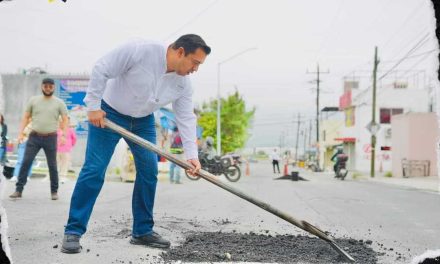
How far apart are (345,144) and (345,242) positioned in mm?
47074

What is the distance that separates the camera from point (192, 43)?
3.33m

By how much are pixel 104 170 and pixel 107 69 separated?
2.36 feet

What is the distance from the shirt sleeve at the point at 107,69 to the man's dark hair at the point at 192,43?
343mm

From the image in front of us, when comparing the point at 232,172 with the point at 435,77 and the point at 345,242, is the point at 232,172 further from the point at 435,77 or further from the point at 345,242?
the point at 435,77

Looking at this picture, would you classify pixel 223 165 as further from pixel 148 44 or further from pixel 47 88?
pixel 148 44

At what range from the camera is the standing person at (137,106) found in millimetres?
3451

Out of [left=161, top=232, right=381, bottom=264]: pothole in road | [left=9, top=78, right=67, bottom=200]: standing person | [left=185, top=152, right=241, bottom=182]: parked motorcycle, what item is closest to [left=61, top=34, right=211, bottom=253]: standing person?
[left=161, top=232, right=381, bottom=264]: pothole in road

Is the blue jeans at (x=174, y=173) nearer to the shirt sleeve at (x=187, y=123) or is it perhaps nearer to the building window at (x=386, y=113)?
the shirt sleeve at (x=187, y=123)

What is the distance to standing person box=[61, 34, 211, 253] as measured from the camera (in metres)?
3.45

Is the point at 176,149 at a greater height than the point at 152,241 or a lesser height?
greater

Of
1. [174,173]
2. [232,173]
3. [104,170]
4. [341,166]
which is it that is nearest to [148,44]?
[104,170]

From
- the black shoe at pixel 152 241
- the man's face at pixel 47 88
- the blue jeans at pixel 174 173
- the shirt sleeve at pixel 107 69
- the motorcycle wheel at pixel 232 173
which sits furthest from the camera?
the motorcycle wheel at pixel 232 173

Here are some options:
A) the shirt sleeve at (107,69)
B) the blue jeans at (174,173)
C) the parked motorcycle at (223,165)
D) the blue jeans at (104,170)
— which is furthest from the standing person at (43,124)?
the parked motorcycle at (223,165)

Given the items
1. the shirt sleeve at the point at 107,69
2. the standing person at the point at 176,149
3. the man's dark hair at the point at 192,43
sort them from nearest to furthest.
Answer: the man's dark hair at the point at 192,43
the shirt sleeve at the point at 107,69
the standing person at the point at 176,149
